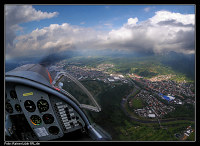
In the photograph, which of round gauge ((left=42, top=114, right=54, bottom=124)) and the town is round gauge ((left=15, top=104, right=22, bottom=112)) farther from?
the town

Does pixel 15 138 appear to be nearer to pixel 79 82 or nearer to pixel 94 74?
pixel 79 82

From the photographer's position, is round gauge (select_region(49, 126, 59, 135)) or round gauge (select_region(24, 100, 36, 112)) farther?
round gauge (select_region(49, 126, 59, 135))

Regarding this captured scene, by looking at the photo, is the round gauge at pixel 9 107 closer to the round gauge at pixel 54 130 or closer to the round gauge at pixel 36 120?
the round gauge at pixel 36 120

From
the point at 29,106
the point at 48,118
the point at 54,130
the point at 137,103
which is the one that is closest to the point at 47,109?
the point at 48,118

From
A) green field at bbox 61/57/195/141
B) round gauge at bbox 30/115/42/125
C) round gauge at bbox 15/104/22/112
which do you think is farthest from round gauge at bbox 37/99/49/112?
green field at bbox 61/57/195/141

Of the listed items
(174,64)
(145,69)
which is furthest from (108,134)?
(174,64)

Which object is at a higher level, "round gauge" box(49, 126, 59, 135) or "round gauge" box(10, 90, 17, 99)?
"round gauge" box(10, 90, 17, 99)

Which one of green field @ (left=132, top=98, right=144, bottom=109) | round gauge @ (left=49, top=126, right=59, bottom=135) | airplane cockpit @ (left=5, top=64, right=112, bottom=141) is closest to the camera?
airplane cockpit @ (left=5, top=64, right=112, bottom=141)

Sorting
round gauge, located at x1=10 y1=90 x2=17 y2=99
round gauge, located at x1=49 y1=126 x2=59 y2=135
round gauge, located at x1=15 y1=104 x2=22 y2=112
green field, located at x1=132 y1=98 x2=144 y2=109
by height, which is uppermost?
round gauge, located at x1=10 y1=90 x2=17 y2=99
